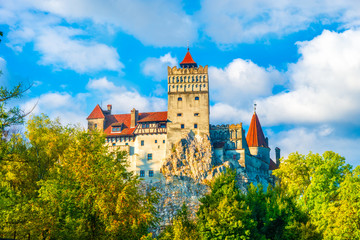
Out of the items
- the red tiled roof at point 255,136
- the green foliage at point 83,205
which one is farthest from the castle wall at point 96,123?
the green foliage at point 83,205

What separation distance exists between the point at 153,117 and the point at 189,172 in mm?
12443

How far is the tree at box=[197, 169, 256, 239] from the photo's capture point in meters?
31.7

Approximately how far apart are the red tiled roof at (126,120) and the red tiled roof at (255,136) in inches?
746

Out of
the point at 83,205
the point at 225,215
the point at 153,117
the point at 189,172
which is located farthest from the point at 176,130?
the point at 83,205

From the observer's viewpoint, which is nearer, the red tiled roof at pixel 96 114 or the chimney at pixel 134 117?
the chimney at pixel 134 117

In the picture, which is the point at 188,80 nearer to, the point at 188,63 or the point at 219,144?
the point at 188,63

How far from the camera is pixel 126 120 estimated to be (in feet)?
272

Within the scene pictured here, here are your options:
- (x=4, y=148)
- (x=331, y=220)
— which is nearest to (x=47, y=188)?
(x=4, y=148)

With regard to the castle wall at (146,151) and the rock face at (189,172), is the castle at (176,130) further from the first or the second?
the rock face at (189,172)

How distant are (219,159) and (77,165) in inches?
1924

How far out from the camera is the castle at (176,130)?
76.4m

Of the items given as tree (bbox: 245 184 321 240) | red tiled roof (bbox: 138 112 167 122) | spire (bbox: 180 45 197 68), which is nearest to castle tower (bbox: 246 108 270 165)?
spire (bbox: 180 45 197 68)

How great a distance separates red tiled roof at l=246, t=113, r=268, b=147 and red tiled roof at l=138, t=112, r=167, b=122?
62.1 ft

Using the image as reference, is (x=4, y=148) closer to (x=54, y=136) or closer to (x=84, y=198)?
(x=84, y=198)
